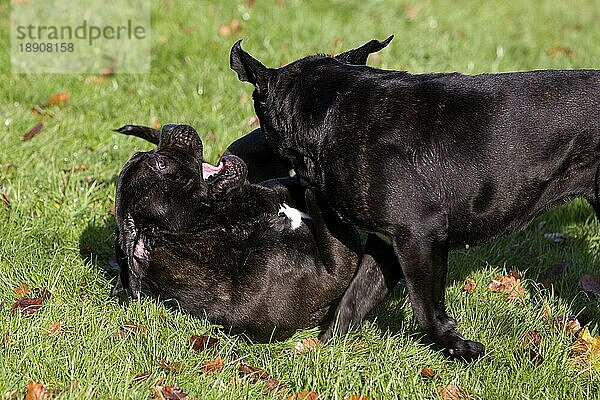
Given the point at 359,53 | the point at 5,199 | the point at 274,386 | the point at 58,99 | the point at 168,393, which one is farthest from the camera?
the point at 58,99

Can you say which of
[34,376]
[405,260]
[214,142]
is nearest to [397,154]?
[405,260]

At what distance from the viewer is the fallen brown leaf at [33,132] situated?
7.12 meters

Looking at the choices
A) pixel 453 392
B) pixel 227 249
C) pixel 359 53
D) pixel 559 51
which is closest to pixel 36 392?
pixel 227 249

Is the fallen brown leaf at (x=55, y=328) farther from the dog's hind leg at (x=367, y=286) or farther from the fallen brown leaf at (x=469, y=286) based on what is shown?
the fallen brown leaf at (x=469, y=286)

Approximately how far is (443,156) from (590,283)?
4.97ft

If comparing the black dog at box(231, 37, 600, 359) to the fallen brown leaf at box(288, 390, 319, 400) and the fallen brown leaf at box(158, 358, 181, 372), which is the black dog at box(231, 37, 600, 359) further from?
the fallen brown leaf at box(158, 358, 181, 372)

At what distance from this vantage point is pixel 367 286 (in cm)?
474

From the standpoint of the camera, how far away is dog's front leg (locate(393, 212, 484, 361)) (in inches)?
167

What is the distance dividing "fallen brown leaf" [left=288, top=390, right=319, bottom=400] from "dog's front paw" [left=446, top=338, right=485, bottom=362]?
2.61ft

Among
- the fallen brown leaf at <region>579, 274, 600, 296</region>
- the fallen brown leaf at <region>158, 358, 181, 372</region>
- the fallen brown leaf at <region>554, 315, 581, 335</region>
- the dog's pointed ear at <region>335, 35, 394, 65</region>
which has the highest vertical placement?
the dog's pointed ear at <region>335, 35, 394, 65</region>

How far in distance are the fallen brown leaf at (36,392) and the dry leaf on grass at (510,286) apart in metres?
2.64

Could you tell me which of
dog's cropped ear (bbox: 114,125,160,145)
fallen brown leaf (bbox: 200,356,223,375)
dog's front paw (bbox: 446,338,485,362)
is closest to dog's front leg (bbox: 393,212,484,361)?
dog's front paw (bbox: 446,338,485,362)

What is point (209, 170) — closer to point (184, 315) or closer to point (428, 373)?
point (184, 315)

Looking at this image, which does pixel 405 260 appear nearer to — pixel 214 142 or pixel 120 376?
pixel 120 376
